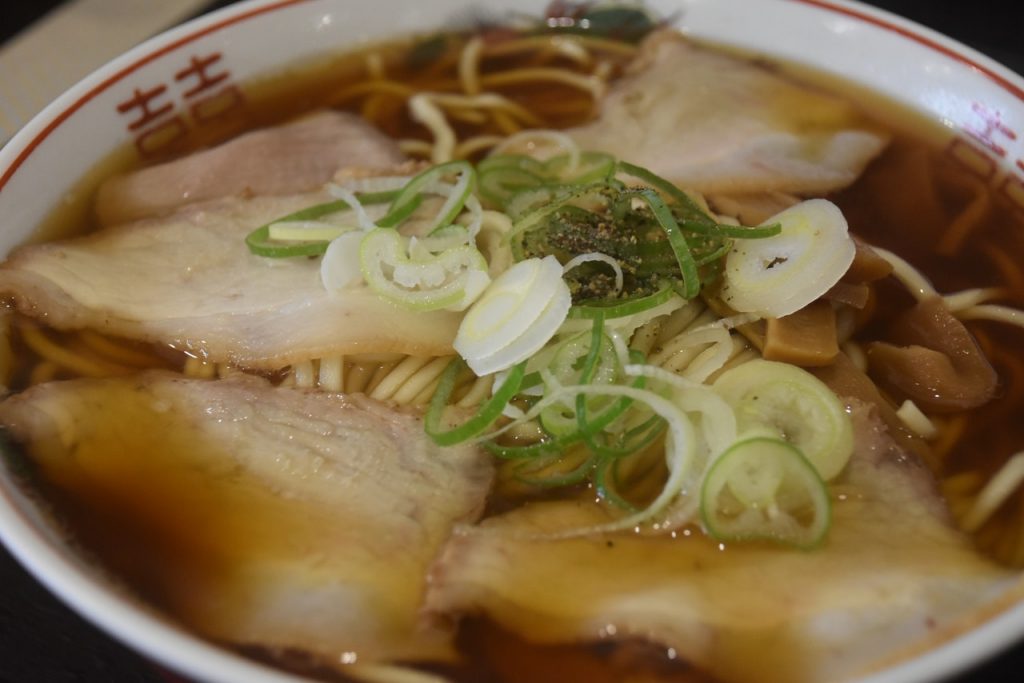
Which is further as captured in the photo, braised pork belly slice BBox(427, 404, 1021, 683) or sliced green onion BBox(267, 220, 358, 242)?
sliced green onion BBox(267, 220, 358, 242)

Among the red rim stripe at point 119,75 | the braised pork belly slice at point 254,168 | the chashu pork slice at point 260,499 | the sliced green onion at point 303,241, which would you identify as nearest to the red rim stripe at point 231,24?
the red rim stripe at point 119,75

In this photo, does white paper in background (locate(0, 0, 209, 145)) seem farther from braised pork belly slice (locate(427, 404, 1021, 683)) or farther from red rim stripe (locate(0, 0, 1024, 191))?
braised pork belly slice (locate(427, 404, 1021, 683))

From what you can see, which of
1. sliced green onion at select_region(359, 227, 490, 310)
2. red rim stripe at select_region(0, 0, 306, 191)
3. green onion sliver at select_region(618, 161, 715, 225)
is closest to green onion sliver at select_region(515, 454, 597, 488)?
sliced green onion at select_region(359, 227, 490, 310)

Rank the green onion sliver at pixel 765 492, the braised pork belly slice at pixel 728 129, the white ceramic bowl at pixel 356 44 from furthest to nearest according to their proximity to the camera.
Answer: the braised pork belly slice at pixel 728 129 < the white ceramic bowl at pixel 356 44 < the green onion sliver at pixel 765 492

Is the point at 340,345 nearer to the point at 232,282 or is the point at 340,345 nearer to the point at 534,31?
the point at 232,282

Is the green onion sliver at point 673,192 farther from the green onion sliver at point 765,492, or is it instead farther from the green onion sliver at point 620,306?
the green onion sliver at point 765,492

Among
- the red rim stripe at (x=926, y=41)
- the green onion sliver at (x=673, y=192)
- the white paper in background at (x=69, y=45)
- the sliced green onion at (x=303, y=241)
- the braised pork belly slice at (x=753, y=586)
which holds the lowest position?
the braised pork belly slice at (x=753, y=586)
